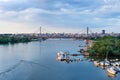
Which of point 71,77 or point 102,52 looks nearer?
point 71,77

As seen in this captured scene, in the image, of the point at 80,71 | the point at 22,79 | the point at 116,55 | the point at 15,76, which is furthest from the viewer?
the point at 116,55

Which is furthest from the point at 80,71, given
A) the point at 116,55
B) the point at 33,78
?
the point at 116,55

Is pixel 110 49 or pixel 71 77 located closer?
pixel 71 77

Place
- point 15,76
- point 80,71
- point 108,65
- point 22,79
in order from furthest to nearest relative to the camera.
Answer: point 108,65 < point 80,71 < point 15,76 < point 22,79

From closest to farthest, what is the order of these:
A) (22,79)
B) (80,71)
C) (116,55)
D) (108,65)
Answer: (22,79) → (80,71) → (108,65) → (116,55)

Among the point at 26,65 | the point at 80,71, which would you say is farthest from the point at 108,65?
the point at 26,65

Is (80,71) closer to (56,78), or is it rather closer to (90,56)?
(56,78)

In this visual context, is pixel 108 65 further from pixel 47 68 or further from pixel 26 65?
pixel 26 65

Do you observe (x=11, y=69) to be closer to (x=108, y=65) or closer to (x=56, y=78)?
(x=56, y=78)

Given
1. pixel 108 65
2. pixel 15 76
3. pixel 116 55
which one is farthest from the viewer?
pixel 116 55
